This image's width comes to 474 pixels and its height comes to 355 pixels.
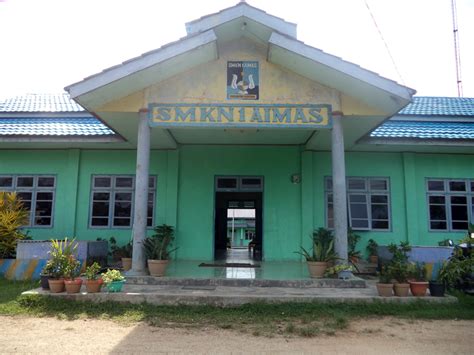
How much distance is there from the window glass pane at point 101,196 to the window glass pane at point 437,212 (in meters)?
8.40

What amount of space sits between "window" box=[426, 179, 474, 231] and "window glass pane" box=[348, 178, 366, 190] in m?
1.67

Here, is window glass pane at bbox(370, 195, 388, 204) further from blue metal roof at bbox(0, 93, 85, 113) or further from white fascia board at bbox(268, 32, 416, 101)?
blue metal roof at bbox(0, 93, 85, 113)

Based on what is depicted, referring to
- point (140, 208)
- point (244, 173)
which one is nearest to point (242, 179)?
point (244, 173)

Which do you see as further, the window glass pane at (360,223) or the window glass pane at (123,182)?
the window glass pane at (123,182)

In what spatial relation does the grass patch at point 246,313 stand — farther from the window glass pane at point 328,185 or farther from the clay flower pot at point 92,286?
the window glass pane at point 328,185

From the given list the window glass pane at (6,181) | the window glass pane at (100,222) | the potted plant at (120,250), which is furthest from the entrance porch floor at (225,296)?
the window glass pane at (6,181)

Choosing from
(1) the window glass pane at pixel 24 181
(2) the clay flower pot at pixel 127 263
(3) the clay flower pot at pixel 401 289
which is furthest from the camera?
(1) the window glass pane at pixel 24 181

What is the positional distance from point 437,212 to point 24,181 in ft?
35.4

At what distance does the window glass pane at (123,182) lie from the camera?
10.9 metres

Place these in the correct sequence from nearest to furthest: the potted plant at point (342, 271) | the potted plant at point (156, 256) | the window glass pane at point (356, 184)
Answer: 1. the potted plant at point (342, 271)
2. the potted plant at point (156, 256)
3. the window glass pane at point (356, 184)

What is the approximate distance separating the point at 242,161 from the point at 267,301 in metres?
5.26

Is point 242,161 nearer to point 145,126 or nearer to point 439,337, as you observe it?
point 145,126

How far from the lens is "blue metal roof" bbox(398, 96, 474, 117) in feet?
40.3

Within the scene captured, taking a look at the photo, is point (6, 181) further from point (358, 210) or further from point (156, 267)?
point (358, 210)
